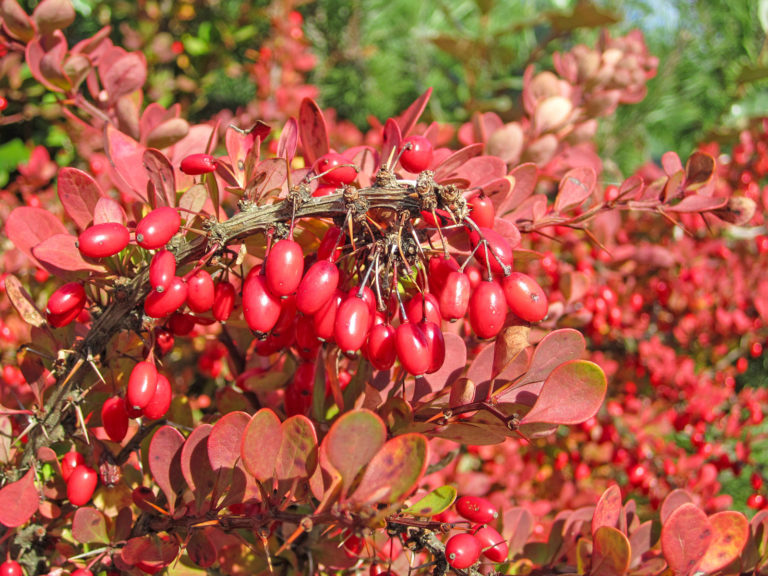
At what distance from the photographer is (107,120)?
40.2 inches

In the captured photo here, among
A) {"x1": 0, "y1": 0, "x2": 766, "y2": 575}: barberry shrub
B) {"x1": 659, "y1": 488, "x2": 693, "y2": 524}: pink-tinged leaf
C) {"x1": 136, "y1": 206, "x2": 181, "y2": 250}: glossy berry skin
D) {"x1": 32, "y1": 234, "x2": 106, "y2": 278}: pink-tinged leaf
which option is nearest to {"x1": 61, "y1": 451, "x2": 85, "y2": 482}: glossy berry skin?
{"x1": 0, "y1": 0, "x2": 766, "y2": 575}: barberry shrub

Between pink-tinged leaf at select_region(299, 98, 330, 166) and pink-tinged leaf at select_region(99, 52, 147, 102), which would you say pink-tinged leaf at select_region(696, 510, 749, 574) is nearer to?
pink-tinged leaf at select_region(299, 98, 330, 166)

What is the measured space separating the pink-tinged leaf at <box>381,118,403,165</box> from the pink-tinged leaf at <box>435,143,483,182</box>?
0.07 m

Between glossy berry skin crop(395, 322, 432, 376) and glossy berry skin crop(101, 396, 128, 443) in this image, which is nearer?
glossy berry skin crop(395, 322, 432, 376)

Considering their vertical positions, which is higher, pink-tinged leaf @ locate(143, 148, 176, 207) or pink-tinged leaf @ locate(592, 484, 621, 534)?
pink-tinged leaf @ locate(143, 148, 176, 207)

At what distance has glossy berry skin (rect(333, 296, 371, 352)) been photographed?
630 mm

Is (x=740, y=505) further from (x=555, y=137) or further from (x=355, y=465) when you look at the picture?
(x=355, y=465)

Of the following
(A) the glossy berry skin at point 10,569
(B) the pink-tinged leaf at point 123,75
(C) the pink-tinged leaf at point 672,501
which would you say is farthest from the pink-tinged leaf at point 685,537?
(B) the pink-tinged leaf at point 123,75

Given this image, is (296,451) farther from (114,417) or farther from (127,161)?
(127,161)

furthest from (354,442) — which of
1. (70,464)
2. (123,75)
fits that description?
(123,75)

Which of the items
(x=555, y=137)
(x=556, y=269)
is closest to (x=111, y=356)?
(x=555, y=137)

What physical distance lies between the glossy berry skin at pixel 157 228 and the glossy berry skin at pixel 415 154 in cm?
28

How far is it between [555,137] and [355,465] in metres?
0.95

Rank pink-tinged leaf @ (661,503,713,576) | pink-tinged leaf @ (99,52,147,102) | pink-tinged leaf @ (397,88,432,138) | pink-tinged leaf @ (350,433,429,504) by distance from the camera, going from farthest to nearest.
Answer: pink-tinged leaf @ (99,52,147,102), pink-tinged leaf @ (397,88,432,138), pink-tinged leaf @ (661,503,713,576), pink-tinged leaf @ (350,433,429,504)
